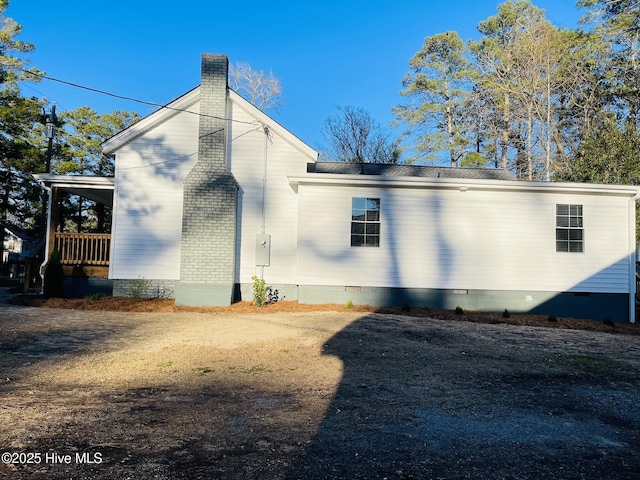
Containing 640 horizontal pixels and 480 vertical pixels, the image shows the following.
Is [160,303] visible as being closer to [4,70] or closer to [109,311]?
[109,311]

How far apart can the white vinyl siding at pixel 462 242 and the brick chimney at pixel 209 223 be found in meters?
2.07

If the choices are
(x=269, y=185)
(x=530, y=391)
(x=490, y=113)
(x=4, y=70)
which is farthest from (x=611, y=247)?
(x=4, y=70)

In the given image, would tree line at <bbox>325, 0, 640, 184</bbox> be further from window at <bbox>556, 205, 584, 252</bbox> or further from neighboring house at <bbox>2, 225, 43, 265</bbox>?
neighboring house at <bbox>2, 225, 43, 265</bbox>

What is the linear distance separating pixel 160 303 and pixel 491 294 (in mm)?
9031

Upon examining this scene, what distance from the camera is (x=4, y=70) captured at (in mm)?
21172

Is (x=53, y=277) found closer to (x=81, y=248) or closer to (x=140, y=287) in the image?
(x=81, y=248)

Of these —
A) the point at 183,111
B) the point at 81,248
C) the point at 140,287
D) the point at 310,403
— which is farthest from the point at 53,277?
the point at 310,403

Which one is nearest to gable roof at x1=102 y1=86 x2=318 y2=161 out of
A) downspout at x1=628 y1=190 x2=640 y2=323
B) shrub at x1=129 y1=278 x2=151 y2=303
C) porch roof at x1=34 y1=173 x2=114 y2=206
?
porch roof at x1=34 y1=173 x2=114 y2=206

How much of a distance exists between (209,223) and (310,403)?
7.77m

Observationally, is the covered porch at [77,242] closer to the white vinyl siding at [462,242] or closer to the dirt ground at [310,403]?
the dirt ground at [310,403]

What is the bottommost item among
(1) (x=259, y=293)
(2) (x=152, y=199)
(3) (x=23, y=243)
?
(1) (x=259, y=293)

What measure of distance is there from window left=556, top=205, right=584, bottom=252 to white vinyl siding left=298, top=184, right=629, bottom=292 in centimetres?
18

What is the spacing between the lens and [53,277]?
37.3 ft

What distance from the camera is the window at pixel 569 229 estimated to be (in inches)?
437
